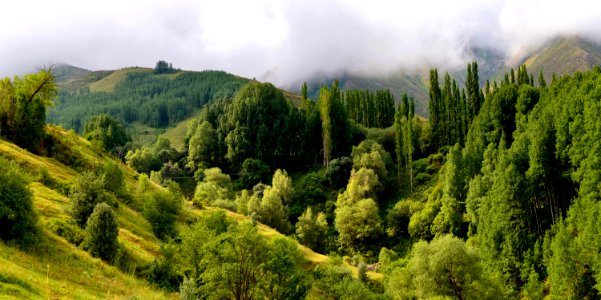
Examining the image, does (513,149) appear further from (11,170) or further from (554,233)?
(11,170)

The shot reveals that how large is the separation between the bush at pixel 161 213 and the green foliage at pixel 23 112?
1860 centimetres

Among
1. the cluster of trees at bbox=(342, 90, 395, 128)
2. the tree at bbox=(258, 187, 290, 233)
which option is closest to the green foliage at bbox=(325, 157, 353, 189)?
the tree at bbox=(258, 187, 290, 233)

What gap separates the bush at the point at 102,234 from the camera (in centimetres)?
3341

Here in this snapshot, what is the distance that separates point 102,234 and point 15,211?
6.42 meters

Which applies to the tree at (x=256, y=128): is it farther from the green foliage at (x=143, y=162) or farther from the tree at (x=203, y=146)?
the green foliage at (x=143, y=162)

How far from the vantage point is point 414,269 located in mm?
46281

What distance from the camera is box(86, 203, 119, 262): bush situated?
1315 inches

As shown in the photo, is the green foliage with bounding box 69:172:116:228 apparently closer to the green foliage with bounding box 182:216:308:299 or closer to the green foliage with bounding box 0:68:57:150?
the green foliage with bounding box 182:216:308:299

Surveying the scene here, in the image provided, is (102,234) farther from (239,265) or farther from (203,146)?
(203,146)

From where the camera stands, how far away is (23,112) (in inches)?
2196

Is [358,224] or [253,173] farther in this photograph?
[253,173]

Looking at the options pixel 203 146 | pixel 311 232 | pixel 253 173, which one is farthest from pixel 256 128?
pixel 311 232

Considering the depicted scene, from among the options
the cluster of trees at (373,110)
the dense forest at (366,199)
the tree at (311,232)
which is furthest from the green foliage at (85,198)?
the cluster of trees at (373,110)

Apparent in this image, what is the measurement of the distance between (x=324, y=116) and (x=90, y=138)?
4850cm
